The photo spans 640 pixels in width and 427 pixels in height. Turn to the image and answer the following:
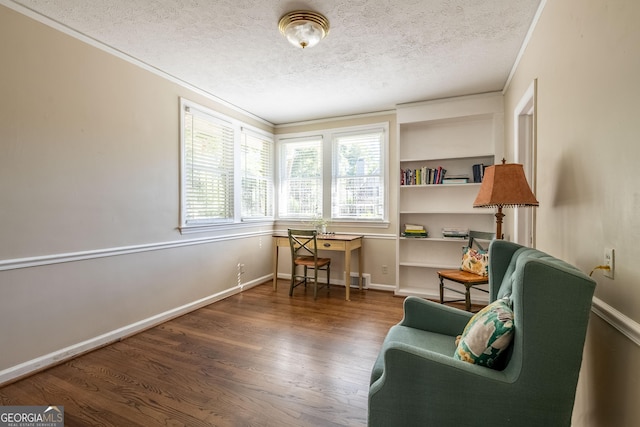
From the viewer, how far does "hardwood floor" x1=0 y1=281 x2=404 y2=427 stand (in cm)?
170

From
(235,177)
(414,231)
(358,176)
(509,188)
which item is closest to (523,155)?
(509,188)

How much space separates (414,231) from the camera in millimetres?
3930

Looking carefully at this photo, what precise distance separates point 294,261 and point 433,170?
2.22 m

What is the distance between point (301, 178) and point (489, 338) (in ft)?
12.8

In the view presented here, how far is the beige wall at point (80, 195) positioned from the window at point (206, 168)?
0.16 m

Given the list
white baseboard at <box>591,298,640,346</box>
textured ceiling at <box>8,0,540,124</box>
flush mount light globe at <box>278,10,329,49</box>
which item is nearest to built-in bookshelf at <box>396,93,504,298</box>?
textured ceiling at <box>8,0,540,124</box>

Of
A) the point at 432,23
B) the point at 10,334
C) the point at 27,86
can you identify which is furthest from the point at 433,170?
the point at 10,334

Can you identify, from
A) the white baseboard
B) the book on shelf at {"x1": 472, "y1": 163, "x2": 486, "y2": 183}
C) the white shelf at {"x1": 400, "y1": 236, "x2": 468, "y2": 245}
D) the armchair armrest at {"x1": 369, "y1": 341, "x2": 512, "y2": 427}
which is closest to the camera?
the white baseboard

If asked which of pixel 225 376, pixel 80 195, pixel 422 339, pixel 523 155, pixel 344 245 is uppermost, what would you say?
pixel 523 155

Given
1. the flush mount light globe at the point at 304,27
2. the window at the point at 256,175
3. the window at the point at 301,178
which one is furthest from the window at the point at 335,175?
the flush mount light globe at the point at 304,27

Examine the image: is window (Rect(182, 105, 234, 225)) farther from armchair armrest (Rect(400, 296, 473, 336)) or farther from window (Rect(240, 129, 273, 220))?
armchair armrest (Rect(400, 296, 473, 336))

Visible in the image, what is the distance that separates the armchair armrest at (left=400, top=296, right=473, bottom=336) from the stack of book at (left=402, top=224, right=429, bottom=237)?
7.23 ft

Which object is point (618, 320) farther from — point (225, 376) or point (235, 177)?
point (235, 177)

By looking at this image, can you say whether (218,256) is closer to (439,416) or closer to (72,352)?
(72,352)
